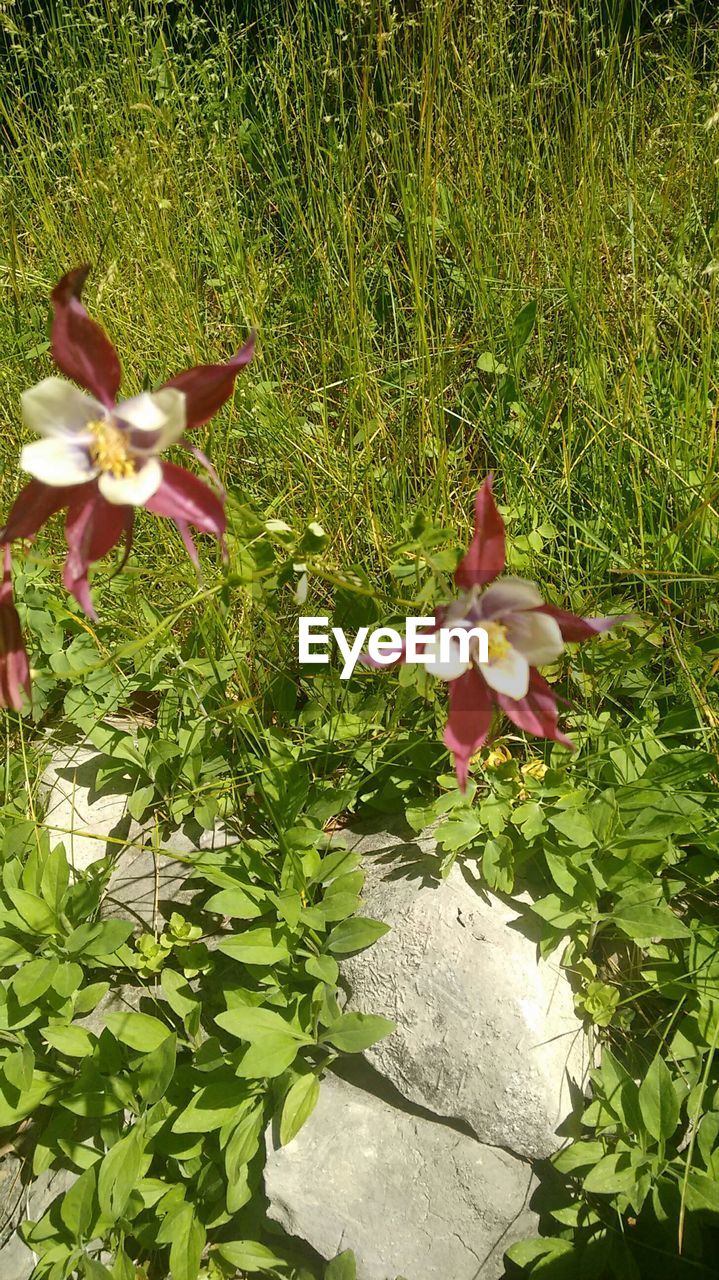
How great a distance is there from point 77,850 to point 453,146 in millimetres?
1813

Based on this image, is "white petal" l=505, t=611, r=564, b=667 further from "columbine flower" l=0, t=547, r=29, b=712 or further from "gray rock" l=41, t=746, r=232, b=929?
"gray rock" l=41, t=746, r=232, b=929

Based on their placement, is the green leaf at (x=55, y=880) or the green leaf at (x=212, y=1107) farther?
the green leaf at (x=55, y=880)

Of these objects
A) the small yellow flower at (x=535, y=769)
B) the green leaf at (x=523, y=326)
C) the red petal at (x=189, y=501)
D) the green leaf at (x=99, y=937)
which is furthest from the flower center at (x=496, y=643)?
the green leaf at (x=523, y=326)

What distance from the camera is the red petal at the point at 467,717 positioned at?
649mm

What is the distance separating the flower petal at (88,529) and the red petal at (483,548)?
0.79ft

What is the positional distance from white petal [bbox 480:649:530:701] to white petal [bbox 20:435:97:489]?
→ 1.00 ft

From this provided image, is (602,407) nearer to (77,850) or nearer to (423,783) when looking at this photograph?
(423,783)

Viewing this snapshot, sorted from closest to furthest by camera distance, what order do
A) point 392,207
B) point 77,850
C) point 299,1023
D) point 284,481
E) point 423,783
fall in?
point 299,1023 → point 423,783 → point 77,850 → point 284,481 → point 392,207

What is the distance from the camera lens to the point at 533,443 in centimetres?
182

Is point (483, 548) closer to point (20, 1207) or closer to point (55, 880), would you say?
point (55, 880)

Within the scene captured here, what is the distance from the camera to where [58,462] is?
58 centimetres

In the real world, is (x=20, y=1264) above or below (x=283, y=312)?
below

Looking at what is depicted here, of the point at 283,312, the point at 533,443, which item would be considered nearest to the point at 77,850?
the point at 533,443

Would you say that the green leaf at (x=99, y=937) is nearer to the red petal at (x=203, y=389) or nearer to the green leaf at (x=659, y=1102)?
the green leaf at (x=659, y=1102)
